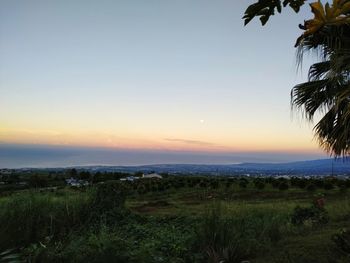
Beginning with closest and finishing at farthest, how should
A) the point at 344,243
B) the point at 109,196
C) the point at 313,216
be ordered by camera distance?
the point at 344,243 → the point at 313,216 → the point at 109,196

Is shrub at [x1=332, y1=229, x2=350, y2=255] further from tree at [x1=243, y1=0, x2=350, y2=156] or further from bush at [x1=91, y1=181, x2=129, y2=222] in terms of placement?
bush at [x1=91, y1=181, x2=129, y2=222]

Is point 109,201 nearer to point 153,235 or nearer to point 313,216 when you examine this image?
point 153,235

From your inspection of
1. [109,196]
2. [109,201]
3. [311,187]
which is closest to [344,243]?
[109,201]

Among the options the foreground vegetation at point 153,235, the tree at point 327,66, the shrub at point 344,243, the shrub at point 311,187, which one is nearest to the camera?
the tree at point 327,66

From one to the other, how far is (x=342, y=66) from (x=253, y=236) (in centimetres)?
321

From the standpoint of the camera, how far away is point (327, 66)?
9859 millimetres

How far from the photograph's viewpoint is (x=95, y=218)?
10422mm

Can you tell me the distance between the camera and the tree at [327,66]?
2947 millimetres

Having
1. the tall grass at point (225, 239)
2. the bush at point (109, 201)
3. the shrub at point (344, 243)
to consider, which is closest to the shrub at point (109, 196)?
the bush at point (109, 201)

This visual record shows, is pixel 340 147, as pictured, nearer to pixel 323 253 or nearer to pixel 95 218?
pixel 323 253

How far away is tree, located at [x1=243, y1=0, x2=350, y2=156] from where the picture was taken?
295cm

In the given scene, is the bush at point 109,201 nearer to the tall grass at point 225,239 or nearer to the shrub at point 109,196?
the shrub at point 109,196

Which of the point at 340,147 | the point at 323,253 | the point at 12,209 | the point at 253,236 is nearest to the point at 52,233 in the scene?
the point at 12,209


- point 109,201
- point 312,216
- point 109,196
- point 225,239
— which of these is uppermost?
point 109,196
